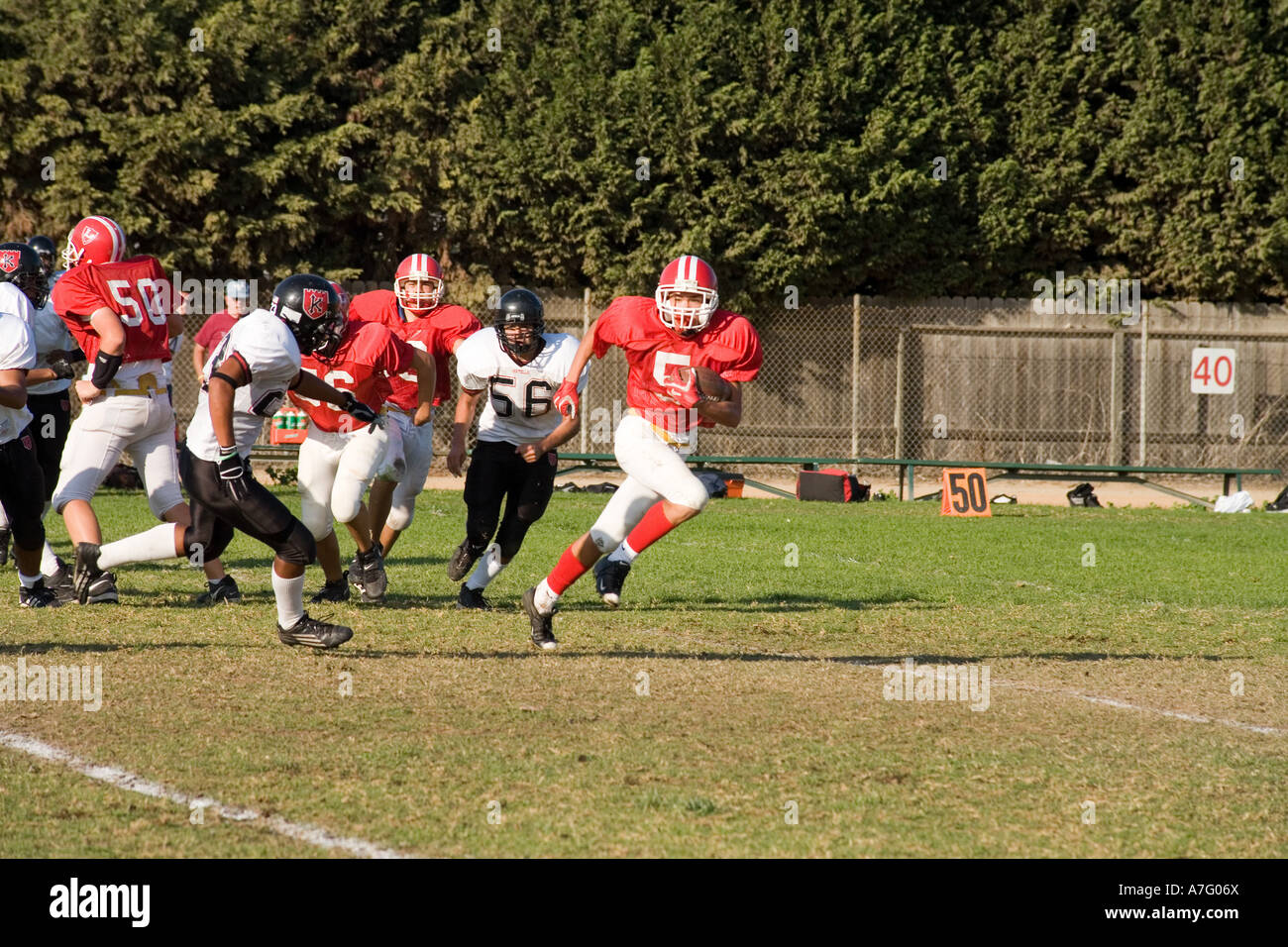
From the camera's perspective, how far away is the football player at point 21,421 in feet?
25.1

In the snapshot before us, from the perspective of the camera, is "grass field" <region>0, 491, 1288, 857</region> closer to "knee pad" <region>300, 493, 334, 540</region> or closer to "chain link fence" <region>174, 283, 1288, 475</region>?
"knee pad" <region>300, 493, 334, 540</region>

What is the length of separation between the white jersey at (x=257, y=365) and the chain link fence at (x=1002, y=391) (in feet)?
48.6

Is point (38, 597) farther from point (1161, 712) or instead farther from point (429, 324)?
point (1161, 712)

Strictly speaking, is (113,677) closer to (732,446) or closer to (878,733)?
(878,733)

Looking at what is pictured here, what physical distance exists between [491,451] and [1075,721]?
412 cm

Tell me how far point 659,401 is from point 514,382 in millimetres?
1276

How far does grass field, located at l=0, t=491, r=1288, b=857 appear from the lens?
4465 mm

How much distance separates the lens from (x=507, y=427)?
904 centimetres

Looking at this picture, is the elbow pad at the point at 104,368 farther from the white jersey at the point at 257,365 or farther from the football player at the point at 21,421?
the white jersey at the point at 257,365

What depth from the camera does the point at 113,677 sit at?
21.5ft

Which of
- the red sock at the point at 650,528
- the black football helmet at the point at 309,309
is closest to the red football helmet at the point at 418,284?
the black football helmet at the point at 309,309

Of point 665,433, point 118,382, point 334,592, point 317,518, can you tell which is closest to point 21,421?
point 118,382

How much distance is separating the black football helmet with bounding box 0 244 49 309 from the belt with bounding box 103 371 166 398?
676 millimetres

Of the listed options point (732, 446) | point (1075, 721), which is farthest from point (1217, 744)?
point (732, 446)
